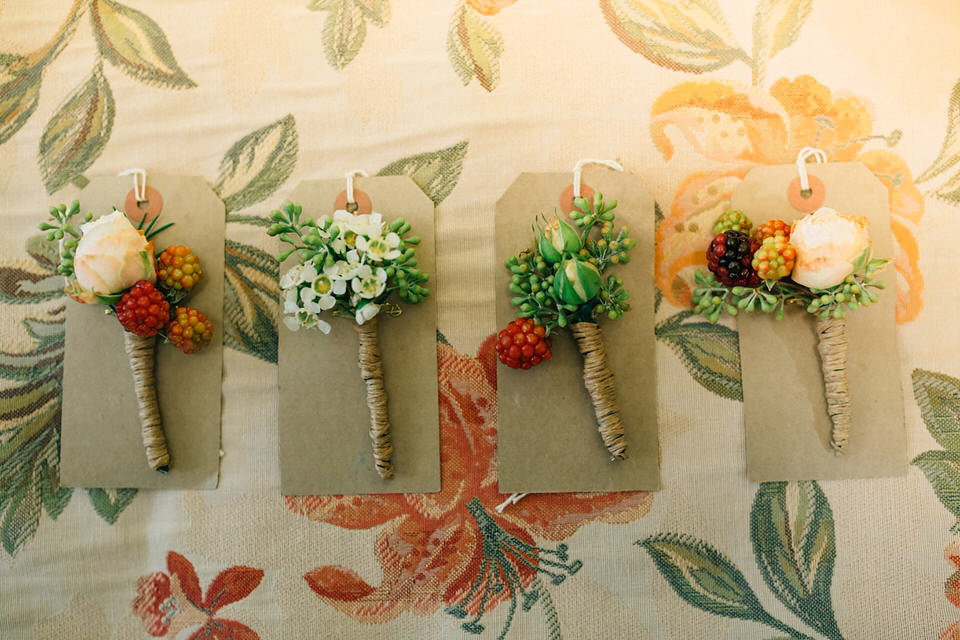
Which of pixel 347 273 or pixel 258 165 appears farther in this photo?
pixel 258 165

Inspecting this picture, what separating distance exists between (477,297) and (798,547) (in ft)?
1.84

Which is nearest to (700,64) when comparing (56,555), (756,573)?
(756,573)

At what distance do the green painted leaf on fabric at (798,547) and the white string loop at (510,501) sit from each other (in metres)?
0.32

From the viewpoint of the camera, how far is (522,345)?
827 mm

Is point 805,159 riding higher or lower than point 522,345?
higher

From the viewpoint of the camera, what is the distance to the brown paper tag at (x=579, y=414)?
886 millimetres

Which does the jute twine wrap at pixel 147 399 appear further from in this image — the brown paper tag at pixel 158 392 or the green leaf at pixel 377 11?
the green leaf at pixel 377 11

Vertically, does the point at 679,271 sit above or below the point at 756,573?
above

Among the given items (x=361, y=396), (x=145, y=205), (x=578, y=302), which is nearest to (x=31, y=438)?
(x=145, y=205)

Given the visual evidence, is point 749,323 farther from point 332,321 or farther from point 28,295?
point 28,295

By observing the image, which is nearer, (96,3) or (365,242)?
(365,242)

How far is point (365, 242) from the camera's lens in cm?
83

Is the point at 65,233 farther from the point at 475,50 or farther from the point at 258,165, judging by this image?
the point at 475,50

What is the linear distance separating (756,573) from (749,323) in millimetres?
344
